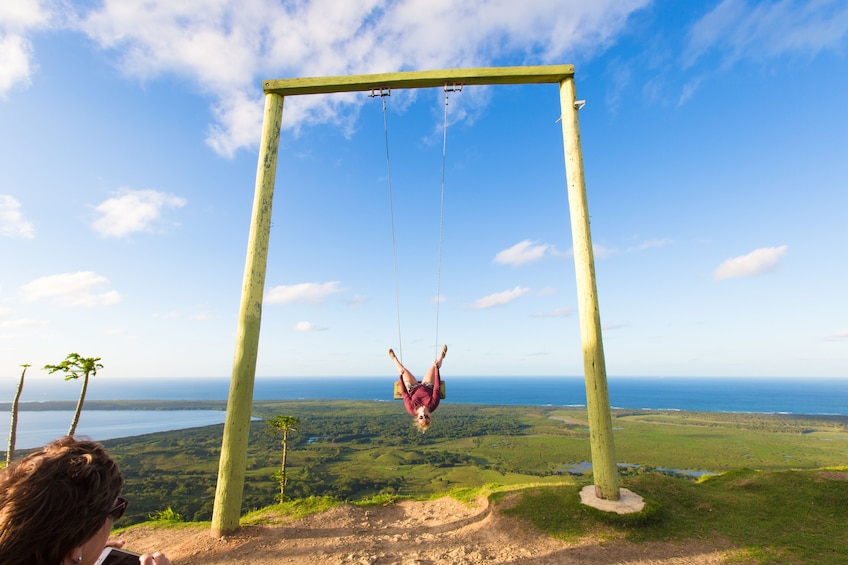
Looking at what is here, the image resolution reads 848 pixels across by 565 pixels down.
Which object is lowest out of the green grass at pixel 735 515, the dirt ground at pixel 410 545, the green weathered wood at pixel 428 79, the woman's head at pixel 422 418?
the dirt ground at pixel 410 545

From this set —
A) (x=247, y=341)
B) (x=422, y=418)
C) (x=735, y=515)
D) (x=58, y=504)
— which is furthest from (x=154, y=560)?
(x=735, y=515)

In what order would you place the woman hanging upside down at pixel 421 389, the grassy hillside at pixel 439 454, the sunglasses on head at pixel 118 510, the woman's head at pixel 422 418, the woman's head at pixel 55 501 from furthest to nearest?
the grassy hillside at pixel 439 454, the woman hanging upside down at pixel 421 389, the woman's head at pixel 422 418, the sunglasses on head at pixel 118 510, the woman's head at pixel 55 501

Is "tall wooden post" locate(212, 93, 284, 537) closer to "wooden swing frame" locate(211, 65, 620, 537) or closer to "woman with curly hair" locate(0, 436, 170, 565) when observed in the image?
"wooden swing frame" locate(211, 65, 620, 537)

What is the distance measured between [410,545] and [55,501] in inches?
205

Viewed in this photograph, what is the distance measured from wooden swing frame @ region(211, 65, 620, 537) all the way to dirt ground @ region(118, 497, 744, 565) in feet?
1.77

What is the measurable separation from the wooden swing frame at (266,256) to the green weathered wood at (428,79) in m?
0.02

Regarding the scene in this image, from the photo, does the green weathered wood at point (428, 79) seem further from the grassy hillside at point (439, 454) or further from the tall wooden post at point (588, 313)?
the grassy hillside at point (439, 454)

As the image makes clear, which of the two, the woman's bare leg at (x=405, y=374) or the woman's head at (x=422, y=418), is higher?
the woman's bare leg at (x=405, y=374)

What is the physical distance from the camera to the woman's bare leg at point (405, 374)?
22.7ft

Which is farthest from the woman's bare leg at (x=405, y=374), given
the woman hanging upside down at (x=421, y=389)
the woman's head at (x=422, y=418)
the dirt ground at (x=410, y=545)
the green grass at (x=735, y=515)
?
the green grass at (x=735, y=515)

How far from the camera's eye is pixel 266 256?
610cm

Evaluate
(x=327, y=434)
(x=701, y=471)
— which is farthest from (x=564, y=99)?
(x=327, y=434)

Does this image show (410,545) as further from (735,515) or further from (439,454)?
(439,454)

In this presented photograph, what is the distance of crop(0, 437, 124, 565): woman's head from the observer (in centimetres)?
109
